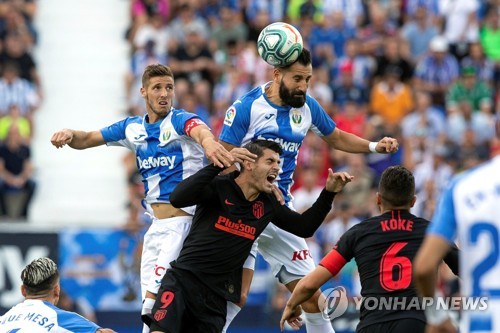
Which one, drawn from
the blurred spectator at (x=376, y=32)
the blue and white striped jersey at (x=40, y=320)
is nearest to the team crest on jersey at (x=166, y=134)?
the blue and white striped jersey at (x=40, y=320)

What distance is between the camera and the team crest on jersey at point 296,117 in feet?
35.1

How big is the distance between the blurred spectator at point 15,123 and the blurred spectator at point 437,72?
7737 millimetres

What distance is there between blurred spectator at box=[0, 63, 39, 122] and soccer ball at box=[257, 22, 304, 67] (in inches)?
451

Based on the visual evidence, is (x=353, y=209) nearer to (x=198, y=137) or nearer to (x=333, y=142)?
(x=333, y=142)

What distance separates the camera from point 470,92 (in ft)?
73.3

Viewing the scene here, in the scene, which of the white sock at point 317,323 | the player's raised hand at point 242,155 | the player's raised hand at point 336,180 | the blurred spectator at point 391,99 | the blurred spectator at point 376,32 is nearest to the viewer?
the player's raised hand at point 242,155

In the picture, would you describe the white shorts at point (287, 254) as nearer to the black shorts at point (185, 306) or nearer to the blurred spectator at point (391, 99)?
the black shorts at point (185, 306)

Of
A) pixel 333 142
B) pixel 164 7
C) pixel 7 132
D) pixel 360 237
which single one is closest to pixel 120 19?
pixel 164 7

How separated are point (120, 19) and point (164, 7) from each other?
1.85m

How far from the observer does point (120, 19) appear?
82.2 feet

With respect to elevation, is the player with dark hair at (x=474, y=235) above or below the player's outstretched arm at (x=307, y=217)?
below

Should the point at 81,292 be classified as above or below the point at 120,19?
below

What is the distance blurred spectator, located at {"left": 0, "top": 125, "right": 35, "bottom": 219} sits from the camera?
20031 millimetres

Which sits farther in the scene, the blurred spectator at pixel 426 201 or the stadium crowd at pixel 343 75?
the stadium crowd at pixel 343 75
